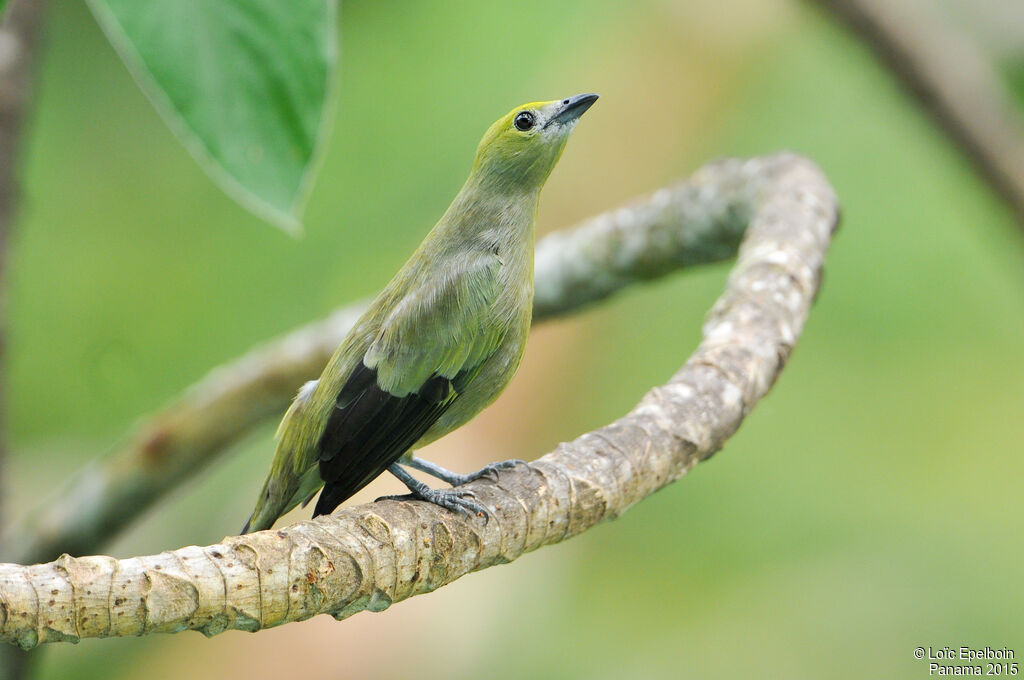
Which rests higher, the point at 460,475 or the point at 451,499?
the point at 460,475

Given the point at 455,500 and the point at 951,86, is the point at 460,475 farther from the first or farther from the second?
the point at 951,86

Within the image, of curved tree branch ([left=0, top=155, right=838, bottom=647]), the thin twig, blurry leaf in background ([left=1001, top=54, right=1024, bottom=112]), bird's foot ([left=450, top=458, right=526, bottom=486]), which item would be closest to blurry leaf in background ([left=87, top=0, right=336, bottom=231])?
curved tree branch ([left=0, top=155, right=838, bottom=647])

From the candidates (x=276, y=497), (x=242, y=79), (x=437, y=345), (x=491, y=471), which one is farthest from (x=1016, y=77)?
(x=242, y=79)

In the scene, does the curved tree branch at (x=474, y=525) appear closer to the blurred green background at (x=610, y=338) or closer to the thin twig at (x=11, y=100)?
the blurred green background at (x=610, y=338)

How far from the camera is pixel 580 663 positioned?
525 cm

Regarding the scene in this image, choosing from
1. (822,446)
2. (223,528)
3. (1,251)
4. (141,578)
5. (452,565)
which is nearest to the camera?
(141,578)

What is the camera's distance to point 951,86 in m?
3.75

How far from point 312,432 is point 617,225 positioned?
1444mm

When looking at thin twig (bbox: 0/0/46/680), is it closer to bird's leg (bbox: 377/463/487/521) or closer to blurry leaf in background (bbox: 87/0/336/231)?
blurry leaf in background (bbox: 87/0/336/231)

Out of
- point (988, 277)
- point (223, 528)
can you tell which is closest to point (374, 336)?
point (223, 528)

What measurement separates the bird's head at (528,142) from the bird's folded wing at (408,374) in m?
0.22

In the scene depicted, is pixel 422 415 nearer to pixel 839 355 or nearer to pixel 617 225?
pixel 617 225

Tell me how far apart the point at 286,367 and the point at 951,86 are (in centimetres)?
257

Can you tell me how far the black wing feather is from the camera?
2.24m
